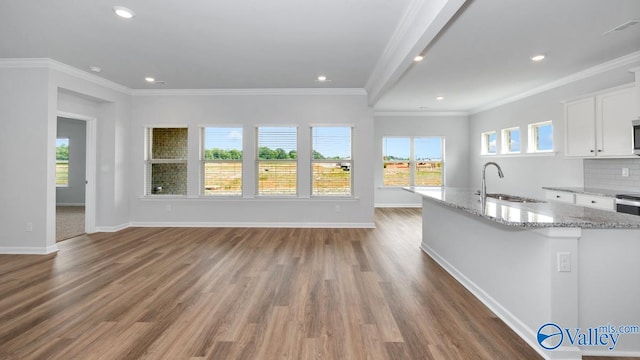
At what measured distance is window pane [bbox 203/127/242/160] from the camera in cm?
610

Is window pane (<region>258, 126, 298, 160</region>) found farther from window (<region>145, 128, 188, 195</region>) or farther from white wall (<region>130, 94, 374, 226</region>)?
window (<region>145, 128, 188, 195</region>)

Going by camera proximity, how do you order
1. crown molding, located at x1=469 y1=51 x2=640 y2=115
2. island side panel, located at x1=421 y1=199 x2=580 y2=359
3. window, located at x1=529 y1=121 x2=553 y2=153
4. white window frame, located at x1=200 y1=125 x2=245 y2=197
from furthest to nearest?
white window frame, located at x1=200 y1=125 x2=245 y2=197 → window, located at x1=529 y1=121 x2=553 y2=153 → crown molding, located at x1=469 y1=51 x2=640 y2=115 → island side panel, located at x1=421 y1=199 x2=580 y2=359

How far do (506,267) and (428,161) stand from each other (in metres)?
6.81

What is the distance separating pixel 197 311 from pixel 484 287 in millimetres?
2532

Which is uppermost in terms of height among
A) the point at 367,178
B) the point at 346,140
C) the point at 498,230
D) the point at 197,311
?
the point at 346,140

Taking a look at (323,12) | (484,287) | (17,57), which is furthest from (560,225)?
(17,57)

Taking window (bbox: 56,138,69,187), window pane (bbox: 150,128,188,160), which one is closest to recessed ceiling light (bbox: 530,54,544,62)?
window pane (bbox: 150,128,188,160)

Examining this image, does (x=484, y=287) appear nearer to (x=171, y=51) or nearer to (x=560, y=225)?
(x=560, y=225)

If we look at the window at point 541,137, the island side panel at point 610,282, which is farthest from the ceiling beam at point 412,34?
the window at point 541,137

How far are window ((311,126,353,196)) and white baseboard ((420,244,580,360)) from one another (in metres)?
2.90

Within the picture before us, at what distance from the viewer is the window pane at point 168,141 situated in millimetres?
6156

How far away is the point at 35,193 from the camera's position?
4.20 meters

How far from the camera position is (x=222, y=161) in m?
6.10

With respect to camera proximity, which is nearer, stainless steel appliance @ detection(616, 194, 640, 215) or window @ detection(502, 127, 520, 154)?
stainless steel appliance @ detection(616, 194, 640, 215)
